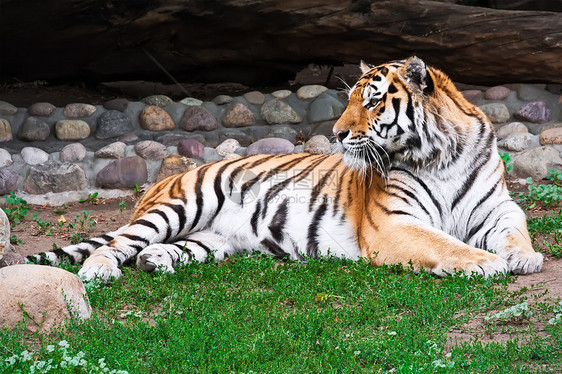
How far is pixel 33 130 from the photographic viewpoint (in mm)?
7363

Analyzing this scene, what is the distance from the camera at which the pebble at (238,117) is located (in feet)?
25.4

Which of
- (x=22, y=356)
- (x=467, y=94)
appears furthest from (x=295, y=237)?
(x=467, y=94)

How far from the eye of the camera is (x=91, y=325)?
11.2ft

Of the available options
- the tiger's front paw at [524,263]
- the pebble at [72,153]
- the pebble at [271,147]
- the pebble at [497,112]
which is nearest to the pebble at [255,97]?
the pebble at [271,147]

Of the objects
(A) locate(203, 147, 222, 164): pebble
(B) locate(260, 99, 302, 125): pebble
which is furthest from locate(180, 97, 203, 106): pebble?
(B) locate(260, 99, 302, 125): pebble

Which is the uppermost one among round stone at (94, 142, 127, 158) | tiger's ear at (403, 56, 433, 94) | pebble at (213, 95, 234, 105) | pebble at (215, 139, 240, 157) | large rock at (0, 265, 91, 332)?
tiger's ear at (403, 56, 433, 94)

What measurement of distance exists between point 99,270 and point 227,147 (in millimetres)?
3385

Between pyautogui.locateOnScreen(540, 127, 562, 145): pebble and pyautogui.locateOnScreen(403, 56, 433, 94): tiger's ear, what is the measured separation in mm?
2993

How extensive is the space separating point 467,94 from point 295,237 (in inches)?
143

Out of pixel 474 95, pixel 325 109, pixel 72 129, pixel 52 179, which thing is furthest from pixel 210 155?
pixel 474 95

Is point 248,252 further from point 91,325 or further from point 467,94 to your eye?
point 467,94

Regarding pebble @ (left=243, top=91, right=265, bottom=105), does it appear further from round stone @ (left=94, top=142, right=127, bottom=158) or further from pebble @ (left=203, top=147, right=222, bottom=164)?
round stone @ (left=94, top=142, right=127, bottom=158)

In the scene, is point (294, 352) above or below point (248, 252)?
above

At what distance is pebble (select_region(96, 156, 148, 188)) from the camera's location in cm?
715
